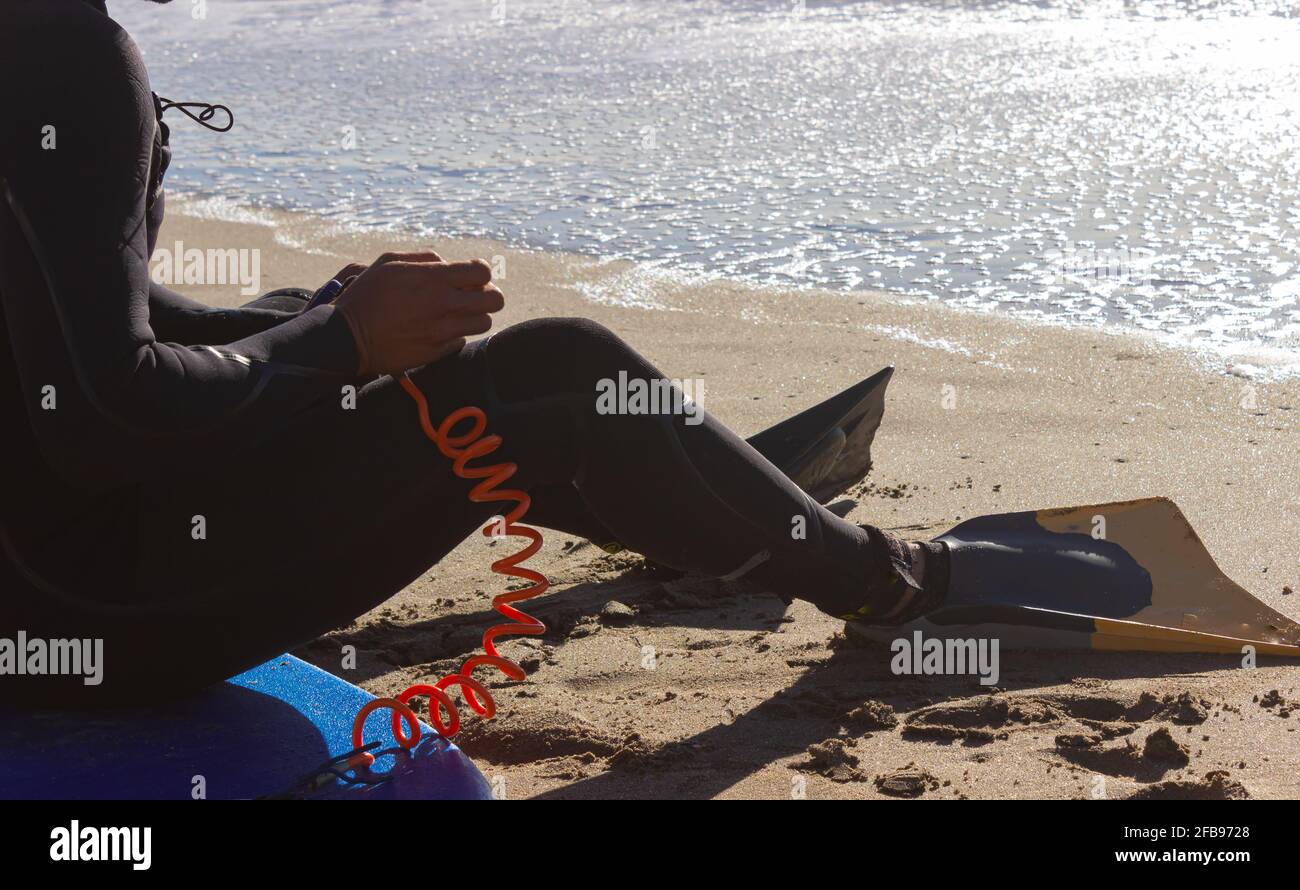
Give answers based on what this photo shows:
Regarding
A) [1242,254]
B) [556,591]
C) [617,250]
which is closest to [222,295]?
[617,250]

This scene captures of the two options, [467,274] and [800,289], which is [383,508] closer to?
[467,274]

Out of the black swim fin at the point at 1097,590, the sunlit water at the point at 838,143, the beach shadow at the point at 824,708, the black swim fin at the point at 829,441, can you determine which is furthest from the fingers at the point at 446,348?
the sunlit water at the point at 838,143

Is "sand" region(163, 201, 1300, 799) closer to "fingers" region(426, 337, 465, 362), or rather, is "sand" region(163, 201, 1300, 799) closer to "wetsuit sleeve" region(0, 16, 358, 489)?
"fingers" region(426, 337, 465, 362)

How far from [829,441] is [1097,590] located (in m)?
0.65

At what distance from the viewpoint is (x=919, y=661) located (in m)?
2.62

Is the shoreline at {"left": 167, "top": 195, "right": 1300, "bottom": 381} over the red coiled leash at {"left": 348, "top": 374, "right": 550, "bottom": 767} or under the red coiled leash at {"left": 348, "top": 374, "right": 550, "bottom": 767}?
over

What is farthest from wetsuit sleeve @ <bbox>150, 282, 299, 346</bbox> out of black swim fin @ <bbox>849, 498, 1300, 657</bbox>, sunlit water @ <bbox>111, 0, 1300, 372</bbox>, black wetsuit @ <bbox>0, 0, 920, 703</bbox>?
sunlit water @ <bbox>111, 0, 1300, 372</bbox>

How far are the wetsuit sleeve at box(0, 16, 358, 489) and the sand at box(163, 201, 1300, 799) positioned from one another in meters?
0.87

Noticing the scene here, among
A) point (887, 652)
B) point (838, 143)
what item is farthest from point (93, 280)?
point (838, 143)

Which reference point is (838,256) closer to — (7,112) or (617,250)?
(617,250)

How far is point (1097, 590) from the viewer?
2.73 m

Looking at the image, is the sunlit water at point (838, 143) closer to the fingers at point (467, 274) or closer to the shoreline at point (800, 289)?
the shoreline at point (800, 289)

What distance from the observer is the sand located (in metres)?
2.32

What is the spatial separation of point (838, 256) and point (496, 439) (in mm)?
4026
